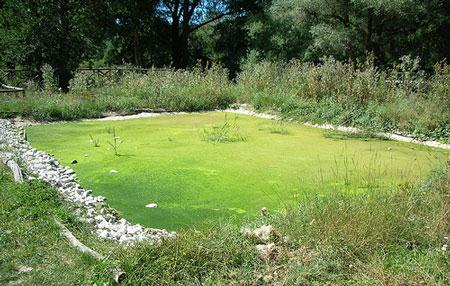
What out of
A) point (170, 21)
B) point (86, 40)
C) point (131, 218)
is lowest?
point (131, 218)

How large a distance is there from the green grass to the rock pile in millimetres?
179

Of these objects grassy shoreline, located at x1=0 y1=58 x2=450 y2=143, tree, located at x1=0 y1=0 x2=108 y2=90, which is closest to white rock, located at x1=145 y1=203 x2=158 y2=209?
grassy shoreline, located at x1=0 y1=58 x2=450 y2=143

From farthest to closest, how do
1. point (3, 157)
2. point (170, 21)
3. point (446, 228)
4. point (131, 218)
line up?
point (170, 21) < point (3, 157) < point (131, 218) < point (446, 228)

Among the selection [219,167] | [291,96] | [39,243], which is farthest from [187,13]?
[39,243]

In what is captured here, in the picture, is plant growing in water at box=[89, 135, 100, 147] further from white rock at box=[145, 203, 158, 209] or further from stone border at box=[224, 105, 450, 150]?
stone border at box=[224, 105, 450, 150]

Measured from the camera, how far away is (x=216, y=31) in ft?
82.3

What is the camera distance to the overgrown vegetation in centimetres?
292

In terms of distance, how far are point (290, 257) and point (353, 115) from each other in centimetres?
686

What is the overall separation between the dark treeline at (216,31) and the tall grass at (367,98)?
1.61 m

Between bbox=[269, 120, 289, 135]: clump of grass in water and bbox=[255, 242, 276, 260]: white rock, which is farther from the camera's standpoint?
bbox=[269, 120, 289, 135]: clump of grass in water

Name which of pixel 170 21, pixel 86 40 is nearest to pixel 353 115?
pixel 86 40

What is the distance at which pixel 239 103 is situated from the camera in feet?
42.4

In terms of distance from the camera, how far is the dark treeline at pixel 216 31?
15211mm

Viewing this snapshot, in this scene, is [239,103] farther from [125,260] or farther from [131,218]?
[125,260]
